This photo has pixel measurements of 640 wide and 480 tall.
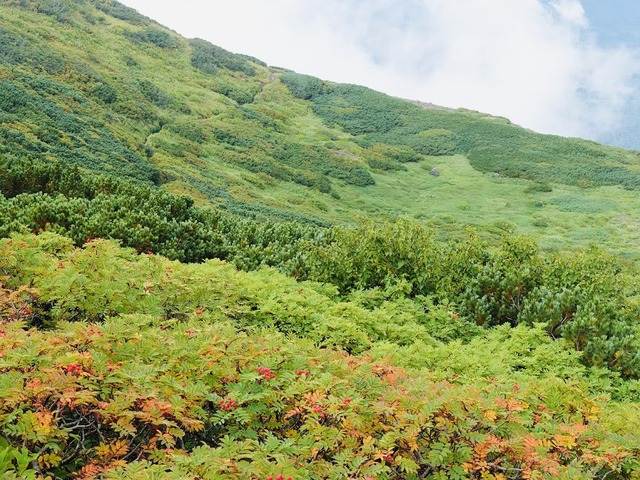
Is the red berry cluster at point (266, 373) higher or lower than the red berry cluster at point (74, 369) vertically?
higher

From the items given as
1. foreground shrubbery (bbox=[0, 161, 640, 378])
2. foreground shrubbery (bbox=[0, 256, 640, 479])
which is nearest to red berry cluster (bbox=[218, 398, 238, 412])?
foreground shrubbery (bbox=[0, 256, 640, 479])

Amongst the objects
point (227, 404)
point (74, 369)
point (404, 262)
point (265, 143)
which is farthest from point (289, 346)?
point (265, 143)

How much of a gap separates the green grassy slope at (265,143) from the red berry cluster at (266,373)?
2939cm

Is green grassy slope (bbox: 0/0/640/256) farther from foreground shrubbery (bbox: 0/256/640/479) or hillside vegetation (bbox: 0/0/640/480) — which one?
foreground shrubbery (bbox: 0/256/640/479)

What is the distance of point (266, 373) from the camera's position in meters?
4.62

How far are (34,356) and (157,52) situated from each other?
83233 millimetres

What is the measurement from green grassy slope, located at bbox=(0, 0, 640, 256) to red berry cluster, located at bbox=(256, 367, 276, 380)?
29393 millimetres

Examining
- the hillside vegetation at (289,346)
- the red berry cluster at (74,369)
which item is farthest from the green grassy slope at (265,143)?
the red berry cluster at (74,369)

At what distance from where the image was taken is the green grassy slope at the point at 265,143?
133 ft

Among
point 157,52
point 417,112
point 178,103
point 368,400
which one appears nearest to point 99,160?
point 178,103

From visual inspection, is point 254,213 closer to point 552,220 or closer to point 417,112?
point 552,220

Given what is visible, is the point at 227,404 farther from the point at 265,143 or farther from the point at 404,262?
the point at 265,143

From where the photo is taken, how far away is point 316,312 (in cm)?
870

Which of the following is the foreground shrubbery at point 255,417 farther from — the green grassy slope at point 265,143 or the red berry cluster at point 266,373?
the green grassy slope at point 265,143
